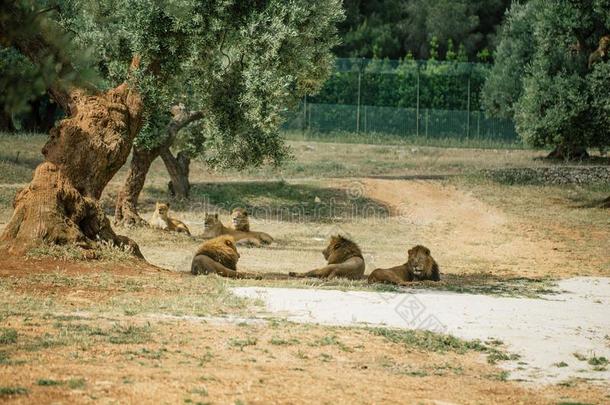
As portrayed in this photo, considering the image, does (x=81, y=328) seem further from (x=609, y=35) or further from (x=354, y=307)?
(x=609, y=35)

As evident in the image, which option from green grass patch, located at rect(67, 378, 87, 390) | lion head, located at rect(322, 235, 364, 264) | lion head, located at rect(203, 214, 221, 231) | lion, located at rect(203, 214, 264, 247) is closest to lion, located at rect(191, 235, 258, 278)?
lion head, located at rect(322, 235, 364, 264)

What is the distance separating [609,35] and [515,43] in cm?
903

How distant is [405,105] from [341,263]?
30.4m

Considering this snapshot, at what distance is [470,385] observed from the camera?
33.8 feet

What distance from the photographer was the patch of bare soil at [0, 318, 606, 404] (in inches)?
357

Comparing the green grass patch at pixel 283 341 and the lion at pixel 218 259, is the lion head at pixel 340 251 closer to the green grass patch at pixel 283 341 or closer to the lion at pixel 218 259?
the lion at pixel 218 259

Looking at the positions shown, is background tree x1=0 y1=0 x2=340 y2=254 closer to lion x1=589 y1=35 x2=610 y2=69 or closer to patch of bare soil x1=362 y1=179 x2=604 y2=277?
patch of bare soil x1=362 y1=179 x2=604 y2=277

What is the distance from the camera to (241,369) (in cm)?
1012

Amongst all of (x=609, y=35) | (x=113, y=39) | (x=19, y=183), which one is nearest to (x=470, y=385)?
(x=113, y=39)

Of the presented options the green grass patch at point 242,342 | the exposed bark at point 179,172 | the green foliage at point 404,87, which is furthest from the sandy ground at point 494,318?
the green foliage at point 404,87

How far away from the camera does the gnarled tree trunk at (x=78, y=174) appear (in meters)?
16.2

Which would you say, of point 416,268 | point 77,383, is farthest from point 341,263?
point 77,383

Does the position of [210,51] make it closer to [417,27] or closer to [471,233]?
[471,233]

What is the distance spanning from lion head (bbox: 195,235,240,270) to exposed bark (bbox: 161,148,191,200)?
494 inches
